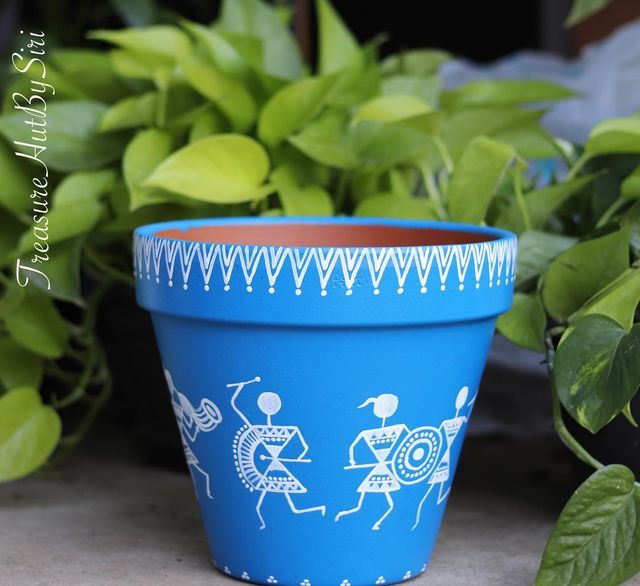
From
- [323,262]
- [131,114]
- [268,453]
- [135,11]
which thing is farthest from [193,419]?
[135,11]

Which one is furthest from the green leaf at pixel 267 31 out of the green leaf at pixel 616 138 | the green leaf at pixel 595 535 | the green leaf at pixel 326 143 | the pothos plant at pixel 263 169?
the green leaf at pixel 595 535

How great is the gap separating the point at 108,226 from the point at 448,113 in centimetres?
36

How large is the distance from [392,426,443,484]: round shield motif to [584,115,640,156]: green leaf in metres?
0.30

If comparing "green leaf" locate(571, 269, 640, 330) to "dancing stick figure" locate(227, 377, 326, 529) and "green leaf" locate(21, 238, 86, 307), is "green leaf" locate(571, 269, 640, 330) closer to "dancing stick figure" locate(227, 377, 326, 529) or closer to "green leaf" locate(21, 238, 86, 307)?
"dancing stick figure" locate(227, 377, 326, 529)

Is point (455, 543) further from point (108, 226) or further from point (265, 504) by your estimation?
point (108, 226)

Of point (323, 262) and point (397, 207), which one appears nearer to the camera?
point (323, 262)

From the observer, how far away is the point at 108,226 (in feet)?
3.14

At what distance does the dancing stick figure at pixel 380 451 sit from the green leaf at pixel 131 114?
1.42ft

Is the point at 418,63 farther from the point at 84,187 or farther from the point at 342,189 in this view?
the point at 84,187

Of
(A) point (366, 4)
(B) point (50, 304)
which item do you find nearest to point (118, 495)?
(B) point (50, 304)

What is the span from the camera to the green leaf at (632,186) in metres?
0.82

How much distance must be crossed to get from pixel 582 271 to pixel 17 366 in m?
0.52

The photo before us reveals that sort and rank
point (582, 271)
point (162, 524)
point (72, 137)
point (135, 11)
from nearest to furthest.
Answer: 1. point (582, 271)
2. point (162, 524)
3. point (72, 137)
4. point (135, 11)

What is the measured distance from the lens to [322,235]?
34.6 inches
